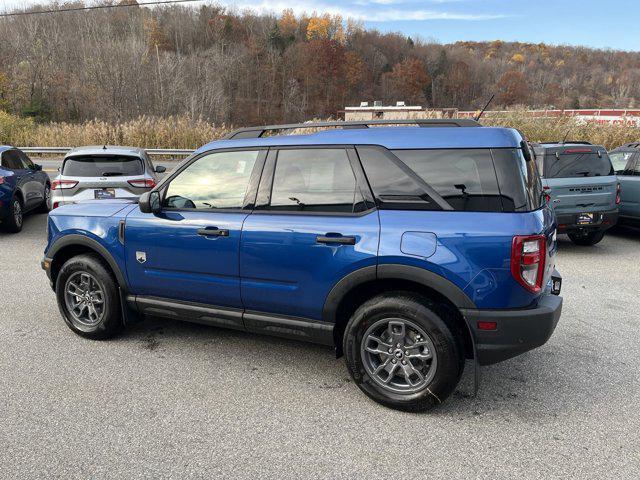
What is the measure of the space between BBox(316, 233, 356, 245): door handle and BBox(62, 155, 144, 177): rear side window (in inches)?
238

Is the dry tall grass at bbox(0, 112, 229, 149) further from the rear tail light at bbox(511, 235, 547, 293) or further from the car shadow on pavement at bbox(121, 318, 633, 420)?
the rear tail light at bbox(511, 235, 547, 293)

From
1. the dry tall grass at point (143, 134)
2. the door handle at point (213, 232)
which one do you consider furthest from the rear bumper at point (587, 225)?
the dry tall grass at point (143, 134)

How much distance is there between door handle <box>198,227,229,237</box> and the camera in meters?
3.79

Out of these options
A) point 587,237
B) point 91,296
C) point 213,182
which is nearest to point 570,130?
point 587,237

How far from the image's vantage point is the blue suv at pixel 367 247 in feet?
10.2

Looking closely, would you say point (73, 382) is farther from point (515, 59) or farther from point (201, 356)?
point (515, 59)

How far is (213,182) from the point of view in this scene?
407 cm

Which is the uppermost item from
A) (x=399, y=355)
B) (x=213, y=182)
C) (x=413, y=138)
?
(x=413, y=138)

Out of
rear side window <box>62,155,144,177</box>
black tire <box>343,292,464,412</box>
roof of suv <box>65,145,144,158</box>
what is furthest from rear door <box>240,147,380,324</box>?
roof of suv <box>65,145,144,158</box>

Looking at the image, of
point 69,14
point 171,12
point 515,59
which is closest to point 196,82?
point 69,14

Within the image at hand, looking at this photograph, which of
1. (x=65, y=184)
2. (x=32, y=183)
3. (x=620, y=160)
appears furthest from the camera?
(x=32, y=183)

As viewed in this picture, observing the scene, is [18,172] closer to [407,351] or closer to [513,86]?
[407,351]

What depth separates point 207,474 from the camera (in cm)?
271

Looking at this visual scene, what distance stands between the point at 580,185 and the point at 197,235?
22.2 feet
